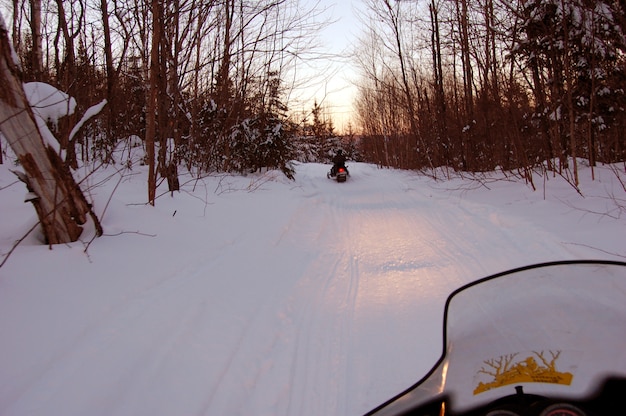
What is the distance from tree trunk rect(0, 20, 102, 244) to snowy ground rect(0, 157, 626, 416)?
220 mm

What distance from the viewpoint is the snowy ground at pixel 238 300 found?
6.70 ft

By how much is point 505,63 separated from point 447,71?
27.5 feet

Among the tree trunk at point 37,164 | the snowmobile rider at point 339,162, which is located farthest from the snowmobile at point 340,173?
the tree trunk at point 37,164

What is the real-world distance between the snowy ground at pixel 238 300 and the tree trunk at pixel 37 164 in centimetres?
22

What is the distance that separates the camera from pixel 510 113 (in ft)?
28.2

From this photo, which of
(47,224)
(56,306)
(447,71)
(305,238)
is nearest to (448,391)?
(56,306)

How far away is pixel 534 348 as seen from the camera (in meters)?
1.26

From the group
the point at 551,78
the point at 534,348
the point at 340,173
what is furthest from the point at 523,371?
the point at 340,173

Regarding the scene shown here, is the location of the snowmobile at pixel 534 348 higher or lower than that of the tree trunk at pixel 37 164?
lower

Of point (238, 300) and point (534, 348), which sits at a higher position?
point (534, 348)

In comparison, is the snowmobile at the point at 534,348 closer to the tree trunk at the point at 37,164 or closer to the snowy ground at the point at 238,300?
the snowy ground at the point at 238,300

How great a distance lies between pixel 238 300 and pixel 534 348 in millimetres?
2620

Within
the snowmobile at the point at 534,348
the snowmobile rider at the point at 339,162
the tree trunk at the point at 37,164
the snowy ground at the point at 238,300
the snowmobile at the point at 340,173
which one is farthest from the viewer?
the snowmobile rider at the point at 339,162

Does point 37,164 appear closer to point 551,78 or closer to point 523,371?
point 523,371
